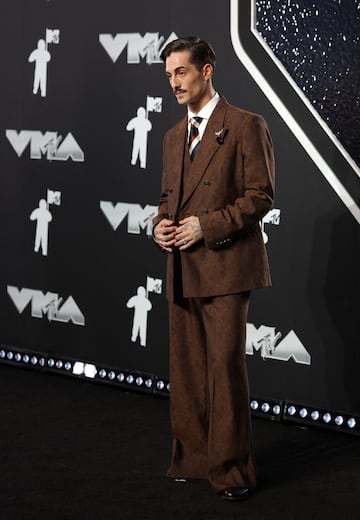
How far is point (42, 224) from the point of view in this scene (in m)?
5.78

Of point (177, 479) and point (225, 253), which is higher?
point (225, 253)

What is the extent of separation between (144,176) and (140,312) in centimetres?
70

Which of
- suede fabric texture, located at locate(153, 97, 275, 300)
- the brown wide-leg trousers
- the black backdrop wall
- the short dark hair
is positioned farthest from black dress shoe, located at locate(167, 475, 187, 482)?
the short dark hair

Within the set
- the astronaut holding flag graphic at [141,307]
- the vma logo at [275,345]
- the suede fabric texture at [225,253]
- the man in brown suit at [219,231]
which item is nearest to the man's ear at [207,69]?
the man in brown suit at [219,231]

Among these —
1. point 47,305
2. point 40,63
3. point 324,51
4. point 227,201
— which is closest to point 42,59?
point 40,63

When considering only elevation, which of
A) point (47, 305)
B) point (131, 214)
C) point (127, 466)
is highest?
point (131, 214)

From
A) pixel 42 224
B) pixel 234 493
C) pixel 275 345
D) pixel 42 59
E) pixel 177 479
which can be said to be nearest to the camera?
pixel 234 493

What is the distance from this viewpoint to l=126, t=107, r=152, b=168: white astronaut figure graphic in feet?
17.4

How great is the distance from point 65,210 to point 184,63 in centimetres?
214

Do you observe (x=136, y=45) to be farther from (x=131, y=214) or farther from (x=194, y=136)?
A: (x=194, y=136)

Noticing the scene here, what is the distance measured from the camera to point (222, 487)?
3.80 meters

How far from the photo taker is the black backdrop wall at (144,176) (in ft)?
15.4

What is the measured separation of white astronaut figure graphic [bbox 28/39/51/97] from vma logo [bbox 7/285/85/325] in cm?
110

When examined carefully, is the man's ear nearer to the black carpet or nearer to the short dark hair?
the short dark hair
